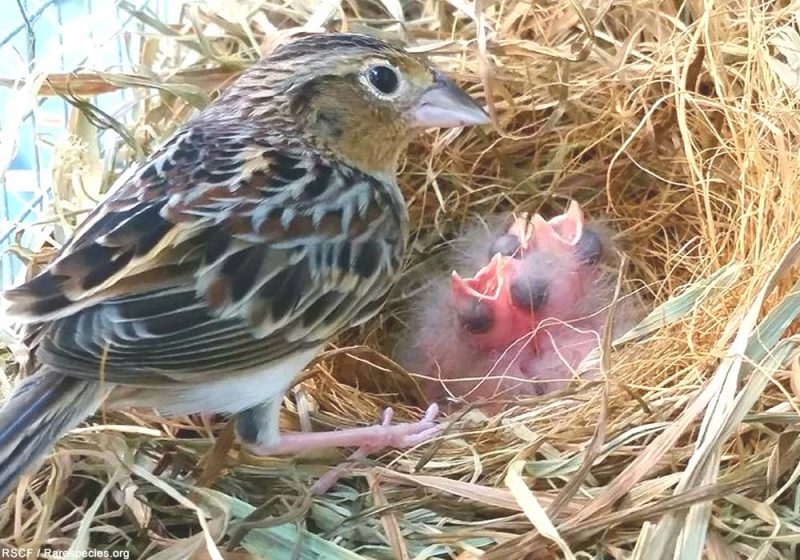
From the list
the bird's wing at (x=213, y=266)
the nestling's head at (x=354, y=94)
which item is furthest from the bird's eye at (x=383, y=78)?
the bird's wing at (x=213, y=266)

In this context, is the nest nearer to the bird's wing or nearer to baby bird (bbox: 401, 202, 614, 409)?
baby bird (bbox: 401, 202, 614, 409)

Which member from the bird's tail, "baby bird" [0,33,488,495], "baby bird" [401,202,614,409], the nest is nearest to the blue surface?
the nest

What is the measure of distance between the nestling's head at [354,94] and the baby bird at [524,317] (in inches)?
10.9

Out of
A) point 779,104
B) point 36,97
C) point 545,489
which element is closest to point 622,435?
point 545,489

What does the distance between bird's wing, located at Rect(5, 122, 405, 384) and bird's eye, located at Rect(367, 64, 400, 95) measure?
0.45 feet

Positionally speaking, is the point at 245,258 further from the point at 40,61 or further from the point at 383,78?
the point at 40,61

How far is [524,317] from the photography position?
185cm

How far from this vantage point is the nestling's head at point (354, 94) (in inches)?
64.8

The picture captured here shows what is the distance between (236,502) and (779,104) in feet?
3.38

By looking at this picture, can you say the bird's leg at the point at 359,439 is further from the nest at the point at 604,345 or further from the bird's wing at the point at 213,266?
the bird's wing at the point at 213,266

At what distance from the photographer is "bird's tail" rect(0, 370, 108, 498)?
129cm

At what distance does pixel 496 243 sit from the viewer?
196 cm

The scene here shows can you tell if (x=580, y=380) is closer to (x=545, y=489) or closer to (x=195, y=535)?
(x=545, y=489)

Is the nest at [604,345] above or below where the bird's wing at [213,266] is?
below
